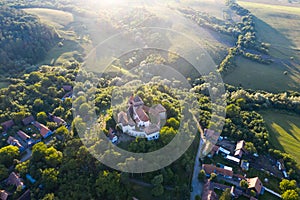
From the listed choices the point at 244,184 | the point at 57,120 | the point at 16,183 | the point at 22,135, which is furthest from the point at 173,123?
the point at 22,135

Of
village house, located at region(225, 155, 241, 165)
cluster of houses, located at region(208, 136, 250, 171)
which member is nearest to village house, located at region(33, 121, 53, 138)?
cluster of houses, located at region(208, 136, 250, 171)

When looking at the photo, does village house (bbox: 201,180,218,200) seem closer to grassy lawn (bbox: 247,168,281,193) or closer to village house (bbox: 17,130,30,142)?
grassy lawn (bbox: 247,168,281,193)

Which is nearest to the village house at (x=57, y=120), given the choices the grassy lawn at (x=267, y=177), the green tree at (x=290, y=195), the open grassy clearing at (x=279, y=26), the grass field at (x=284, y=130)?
the grassy lawn at (x=267, y=177)

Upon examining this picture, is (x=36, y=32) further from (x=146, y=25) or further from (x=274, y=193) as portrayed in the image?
(x=274, y=193)

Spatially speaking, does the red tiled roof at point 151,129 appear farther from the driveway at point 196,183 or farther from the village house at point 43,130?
the village house at point 43,130

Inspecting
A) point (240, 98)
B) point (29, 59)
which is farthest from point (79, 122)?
point (29, 59)

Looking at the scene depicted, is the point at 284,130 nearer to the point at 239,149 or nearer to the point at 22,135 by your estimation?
the point at 239,149
